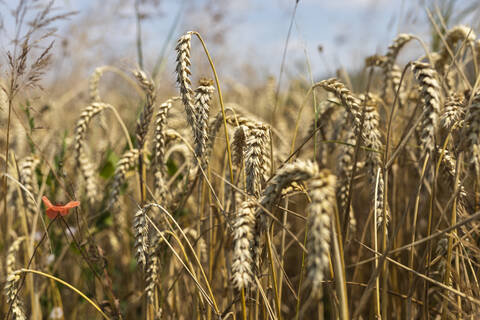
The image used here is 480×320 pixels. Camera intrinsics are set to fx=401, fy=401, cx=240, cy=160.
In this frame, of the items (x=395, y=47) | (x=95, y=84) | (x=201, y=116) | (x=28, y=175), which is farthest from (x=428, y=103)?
(x=95, y=84)

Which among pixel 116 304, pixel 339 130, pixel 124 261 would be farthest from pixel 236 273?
pixel 124 261

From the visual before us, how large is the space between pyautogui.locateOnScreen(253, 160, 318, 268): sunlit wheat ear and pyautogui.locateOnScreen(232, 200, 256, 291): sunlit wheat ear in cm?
3

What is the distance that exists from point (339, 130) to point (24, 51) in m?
1.34

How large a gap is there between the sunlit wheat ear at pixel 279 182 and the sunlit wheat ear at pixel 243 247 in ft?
0.08

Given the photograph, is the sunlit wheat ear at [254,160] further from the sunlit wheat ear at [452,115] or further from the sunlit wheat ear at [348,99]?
the sunlit wheat ear at [452,115]

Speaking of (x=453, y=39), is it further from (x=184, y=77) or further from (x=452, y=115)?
(x=184, y=77)

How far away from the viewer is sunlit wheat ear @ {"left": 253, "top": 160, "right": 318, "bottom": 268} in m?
0.78

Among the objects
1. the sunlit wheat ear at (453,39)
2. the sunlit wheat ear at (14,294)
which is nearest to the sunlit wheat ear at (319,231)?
the sunlit wheat ear at (14,294)

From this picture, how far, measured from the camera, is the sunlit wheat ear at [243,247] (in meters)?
0.79

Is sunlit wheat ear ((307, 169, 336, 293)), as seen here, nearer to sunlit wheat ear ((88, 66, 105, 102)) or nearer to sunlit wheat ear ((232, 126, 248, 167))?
sunlit wheat ear ((232, 126, 248, 167))

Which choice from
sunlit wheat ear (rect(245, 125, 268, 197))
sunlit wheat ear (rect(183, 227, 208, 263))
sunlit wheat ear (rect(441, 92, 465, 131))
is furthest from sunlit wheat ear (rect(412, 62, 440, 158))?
sunlit wheat ear (rect(183, 227, 208, 263))

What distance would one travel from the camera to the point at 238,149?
1.28 m

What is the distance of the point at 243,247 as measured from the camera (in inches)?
32.0

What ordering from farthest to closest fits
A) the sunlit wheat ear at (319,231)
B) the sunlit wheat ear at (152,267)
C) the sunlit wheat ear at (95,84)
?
the sunlit wheat ear at (95,84) < the sunlit wheat ear at (152,267) < the sunlit wheat ear at (319,231)
